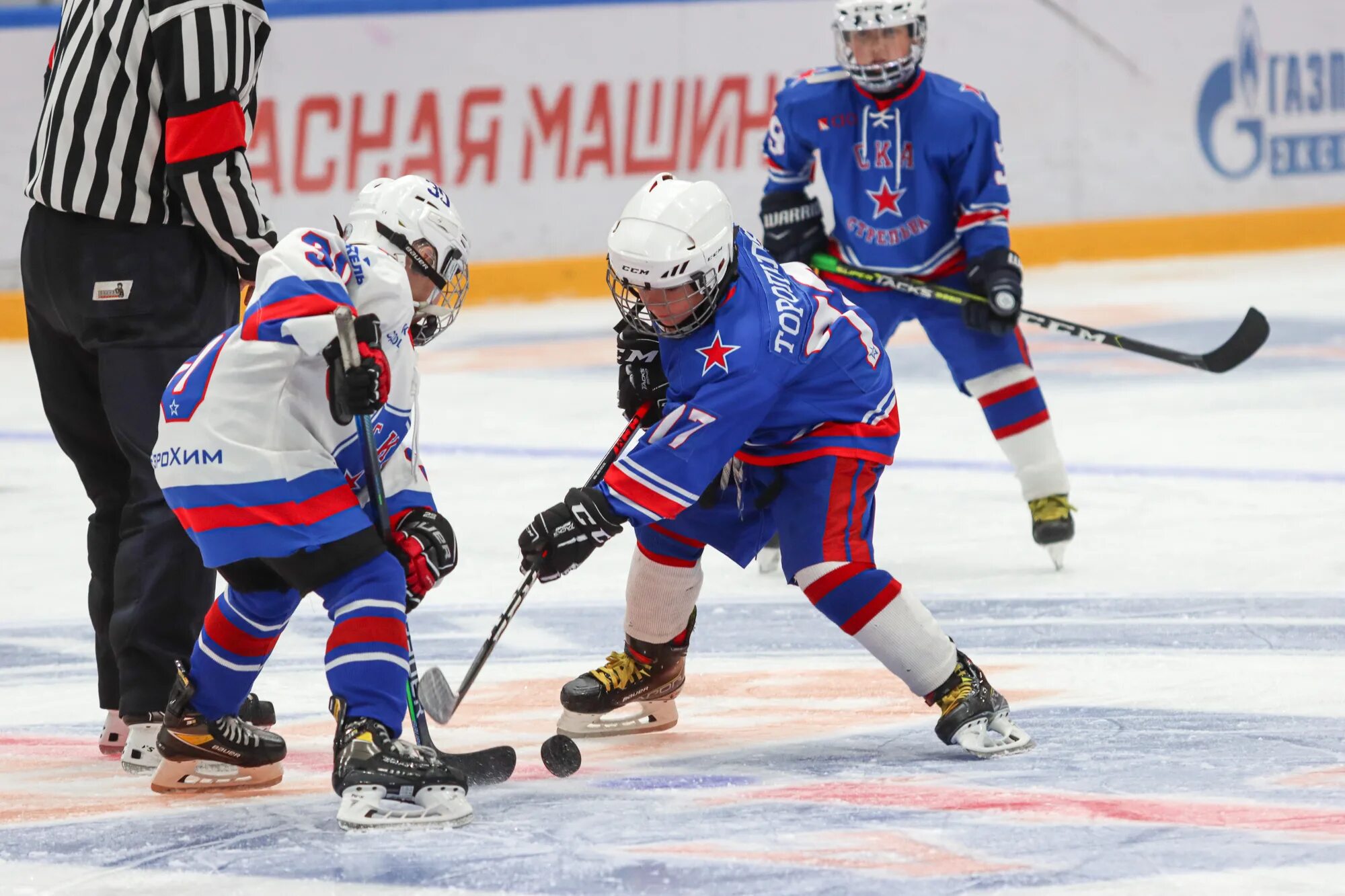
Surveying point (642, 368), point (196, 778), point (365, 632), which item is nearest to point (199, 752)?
point (196, 778)

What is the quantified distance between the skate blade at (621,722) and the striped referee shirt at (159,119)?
94cm

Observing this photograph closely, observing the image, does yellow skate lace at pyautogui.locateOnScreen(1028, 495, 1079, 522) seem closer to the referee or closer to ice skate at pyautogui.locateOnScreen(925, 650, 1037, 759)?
ice skate at pyautogui.locateOnScreen(925, 650, 1037, 759)

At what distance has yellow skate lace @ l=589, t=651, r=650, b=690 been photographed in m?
3.37

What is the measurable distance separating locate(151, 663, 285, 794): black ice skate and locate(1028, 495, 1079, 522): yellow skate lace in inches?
86.1

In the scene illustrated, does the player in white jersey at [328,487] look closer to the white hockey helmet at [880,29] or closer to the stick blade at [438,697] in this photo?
the stick blade at [438,697]

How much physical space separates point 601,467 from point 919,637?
60 centimetres

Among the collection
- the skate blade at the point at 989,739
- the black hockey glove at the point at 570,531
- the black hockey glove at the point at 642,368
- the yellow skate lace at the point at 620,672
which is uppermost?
the black hockey glove at the point at 642,368

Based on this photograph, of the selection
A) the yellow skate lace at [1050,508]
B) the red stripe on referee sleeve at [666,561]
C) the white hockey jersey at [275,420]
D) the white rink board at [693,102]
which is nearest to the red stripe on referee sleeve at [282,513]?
the white hockey jersey at [275,420]

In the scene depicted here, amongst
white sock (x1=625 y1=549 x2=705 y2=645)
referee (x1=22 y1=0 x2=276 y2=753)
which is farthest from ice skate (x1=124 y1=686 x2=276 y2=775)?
white sock (x1=625 y1=549 x2=705 y2=645)

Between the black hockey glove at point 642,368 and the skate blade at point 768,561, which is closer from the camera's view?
the black hockey glove at point 642,368

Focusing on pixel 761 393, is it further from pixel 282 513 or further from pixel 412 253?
pixel 282 513

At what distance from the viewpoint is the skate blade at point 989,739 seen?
3.04 meters

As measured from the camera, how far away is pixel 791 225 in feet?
16.5

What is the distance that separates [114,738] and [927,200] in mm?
2465
